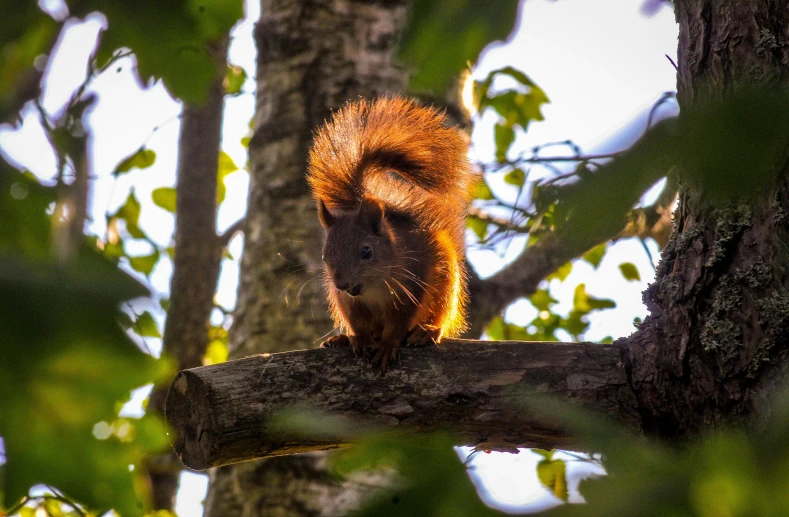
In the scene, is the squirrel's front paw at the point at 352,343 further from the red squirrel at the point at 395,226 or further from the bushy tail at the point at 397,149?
the bushy tail at the point at 397,149

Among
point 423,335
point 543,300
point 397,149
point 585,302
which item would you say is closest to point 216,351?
point 543,300

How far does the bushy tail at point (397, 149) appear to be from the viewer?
270cm

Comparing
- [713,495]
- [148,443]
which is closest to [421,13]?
[713,495]

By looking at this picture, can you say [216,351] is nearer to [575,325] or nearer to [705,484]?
[575,325]

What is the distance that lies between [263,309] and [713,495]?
280 centimetres

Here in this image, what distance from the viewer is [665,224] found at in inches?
163

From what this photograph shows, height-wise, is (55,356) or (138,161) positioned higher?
(138,161)

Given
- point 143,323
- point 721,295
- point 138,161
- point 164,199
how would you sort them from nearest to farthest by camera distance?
point 143,323 → point 721,295 → point 138,161 → point 164,199

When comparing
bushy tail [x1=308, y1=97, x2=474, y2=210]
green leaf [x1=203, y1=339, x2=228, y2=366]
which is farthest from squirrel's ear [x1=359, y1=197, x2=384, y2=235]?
green leaf [x1=203, y1=339, x2=228, y2=366]

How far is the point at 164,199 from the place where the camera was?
4867 mm

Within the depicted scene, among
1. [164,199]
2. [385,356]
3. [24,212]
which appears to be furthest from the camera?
[164,199]

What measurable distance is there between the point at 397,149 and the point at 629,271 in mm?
2739

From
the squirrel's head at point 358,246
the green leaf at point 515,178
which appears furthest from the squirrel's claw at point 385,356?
the green leaf at point 515,178

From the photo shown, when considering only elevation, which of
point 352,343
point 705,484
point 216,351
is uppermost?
point 216,351
